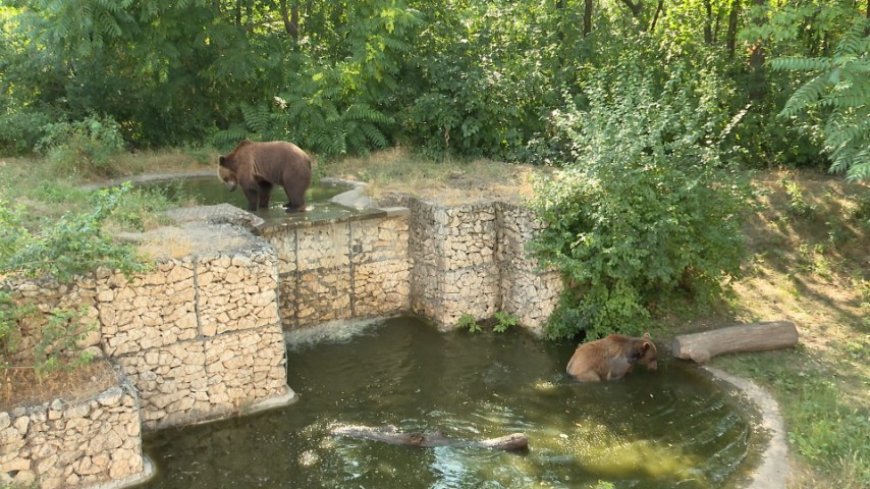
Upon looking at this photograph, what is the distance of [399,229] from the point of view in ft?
45.0

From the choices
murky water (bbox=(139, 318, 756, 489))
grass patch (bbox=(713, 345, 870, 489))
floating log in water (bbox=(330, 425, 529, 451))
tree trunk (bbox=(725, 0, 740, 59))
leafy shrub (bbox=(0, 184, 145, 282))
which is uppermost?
tree trunk (bbox=(725, 0, 740, 59))

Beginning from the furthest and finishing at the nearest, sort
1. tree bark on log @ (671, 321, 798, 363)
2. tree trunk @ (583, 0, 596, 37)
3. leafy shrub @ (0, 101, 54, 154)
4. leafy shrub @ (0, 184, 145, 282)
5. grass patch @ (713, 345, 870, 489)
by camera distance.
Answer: tree trunk @ (583, 0, 596, 37) < leafy shrub @ (0, 101, 54, 154) < tree bark on log @ (671, 321, 798, 363) < leafy shrub @ (0, 184, 145, 282) < grass patch @ (713, 345, 870, 489)

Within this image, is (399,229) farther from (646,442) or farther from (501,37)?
(501,37)

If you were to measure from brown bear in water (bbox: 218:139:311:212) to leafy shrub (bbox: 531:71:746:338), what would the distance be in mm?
3911

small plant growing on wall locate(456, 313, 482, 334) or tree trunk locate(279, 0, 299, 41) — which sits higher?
tree trunk locate(279, 0, 299, 41)

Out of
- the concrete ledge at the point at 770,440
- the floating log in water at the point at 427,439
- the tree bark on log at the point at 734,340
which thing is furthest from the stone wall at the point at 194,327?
the concrete ledge at the point at 770,440

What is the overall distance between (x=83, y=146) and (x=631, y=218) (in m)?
10.4

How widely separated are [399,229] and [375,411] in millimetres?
4318

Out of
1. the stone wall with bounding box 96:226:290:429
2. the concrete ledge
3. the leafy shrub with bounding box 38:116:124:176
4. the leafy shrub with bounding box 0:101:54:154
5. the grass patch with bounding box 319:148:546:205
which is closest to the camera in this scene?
the concrete ledge

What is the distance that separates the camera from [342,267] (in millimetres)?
13219

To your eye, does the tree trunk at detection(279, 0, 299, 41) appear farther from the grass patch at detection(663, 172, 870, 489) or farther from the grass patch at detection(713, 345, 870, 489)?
the grass patch at detection(713, 345, 870, 489)

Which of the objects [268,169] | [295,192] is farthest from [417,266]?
[268,169]

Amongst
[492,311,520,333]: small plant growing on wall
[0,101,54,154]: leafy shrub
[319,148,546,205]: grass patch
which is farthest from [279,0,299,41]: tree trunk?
[492,311,520,333]: small plant growing on wall

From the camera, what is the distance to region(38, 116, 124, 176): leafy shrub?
14.9 m
